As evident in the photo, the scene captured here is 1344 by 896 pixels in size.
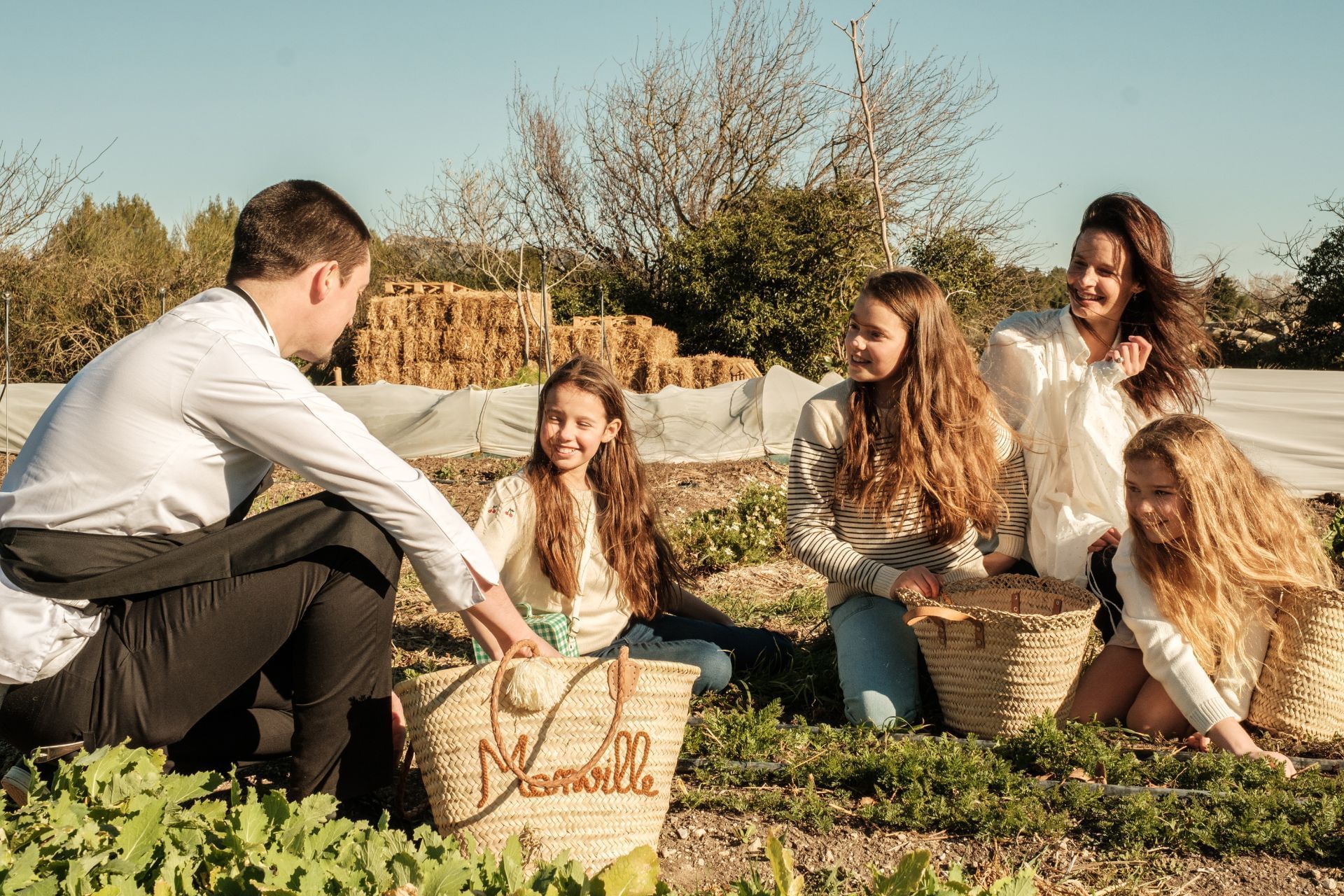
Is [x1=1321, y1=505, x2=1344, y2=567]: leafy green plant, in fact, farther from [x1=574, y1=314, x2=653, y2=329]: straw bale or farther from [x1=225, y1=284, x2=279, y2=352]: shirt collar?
[x1=574, y1=314, x2=653, y2=329]: straw bale

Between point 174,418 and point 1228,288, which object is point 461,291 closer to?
point 1228,288

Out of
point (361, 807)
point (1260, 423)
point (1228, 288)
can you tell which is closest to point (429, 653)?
point (361, 807)

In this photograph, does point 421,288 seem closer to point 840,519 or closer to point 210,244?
point 210,244

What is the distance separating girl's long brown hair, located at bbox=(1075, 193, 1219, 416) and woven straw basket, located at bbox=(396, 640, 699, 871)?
2299 mm

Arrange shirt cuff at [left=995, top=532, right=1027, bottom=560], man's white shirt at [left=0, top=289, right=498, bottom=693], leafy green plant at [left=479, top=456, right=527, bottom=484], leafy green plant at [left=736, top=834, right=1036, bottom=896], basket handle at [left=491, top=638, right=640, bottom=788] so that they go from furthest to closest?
1. leafy green plant at [left=479, top=456, right=527, bottom=484]
2. shirt cuff at [left=995, top=532, right=1027, bottom=560]
3. man's white shirt at [left=0, top=289, right=498, bottom=693]
4. basket handle at [left=491, top=638, right=640, bottom=788]
5. leafy green plant at [left=736, top=834, right=1036, bottom=896]

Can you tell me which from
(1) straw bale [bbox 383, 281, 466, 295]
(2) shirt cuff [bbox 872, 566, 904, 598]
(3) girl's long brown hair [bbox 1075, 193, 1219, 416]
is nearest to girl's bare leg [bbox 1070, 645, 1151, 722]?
(2) shirt cuff [bbox 872, 566, 904, 598]

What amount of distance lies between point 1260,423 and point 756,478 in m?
4.07

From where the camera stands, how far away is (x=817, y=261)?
17.2m

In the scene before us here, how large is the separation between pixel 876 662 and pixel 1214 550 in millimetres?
973

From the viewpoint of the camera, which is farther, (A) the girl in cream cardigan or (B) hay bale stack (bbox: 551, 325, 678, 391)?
(B) hay bale stack (bbox: 551, 325, 678, 391)

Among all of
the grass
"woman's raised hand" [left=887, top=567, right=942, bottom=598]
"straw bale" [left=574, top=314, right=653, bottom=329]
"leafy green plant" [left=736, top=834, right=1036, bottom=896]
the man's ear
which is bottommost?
the grass

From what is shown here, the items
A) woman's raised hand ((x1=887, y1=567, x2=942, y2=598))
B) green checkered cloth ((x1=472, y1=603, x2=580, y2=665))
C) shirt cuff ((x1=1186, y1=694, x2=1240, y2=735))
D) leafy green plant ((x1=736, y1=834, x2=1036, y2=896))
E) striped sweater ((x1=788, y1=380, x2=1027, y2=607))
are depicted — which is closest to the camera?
leafy green plant ((x1=736, y1=834, x2=1036, y2=896))

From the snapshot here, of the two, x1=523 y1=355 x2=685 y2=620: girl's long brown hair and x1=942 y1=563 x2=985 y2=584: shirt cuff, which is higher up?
x1=523 y1=355 x2=685 y2=620: girl's long brown hair

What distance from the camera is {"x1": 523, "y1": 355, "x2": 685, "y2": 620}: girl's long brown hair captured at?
3230mm
